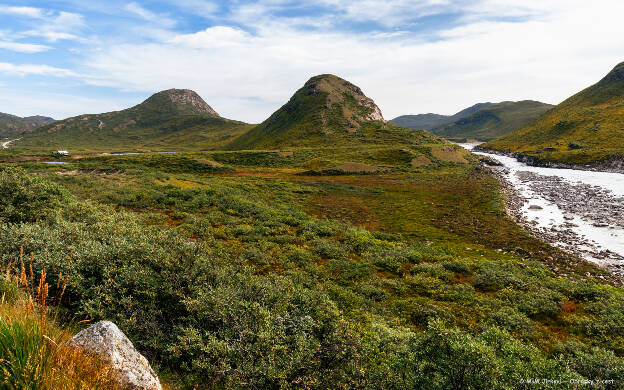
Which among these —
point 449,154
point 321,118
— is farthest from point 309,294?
point 321,118

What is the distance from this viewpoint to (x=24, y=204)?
1480 cm

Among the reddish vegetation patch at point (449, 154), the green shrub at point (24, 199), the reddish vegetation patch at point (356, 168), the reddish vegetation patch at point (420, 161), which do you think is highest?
the reddish vegetation patch at point (449, 154)


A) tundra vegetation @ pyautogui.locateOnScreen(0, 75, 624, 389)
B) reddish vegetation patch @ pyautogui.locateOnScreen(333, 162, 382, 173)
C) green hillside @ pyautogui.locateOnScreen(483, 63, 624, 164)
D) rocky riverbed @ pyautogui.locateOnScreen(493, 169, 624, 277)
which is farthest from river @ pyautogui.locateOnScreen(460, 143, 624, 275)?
reddish vegetation patch @ pyautogui.locateOnScreen(333, 162, 382, 173)

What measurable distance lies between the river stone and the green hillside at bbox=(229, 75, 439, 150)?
131055 millimetres

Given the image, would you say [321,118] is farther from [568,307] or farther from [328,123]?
[568,307]

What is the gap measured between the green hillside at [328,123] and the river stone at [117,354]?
430 ft

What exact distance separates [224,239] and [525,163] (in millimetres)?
111217

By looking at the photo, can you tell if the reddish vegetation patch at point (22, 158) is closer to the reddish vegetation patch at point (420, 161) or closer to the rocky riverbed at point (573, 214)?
the reddish vegetation patch at point (420, 161)

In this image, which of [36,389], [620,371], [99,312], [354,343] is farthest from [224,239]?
[620,371]

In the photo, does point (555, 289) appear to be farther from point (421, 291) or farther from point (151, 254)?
point (151, 254)

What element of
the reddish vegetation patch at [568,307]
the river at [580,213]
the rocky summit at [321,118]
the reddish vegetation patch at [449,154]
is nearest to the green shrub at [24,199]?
the reddish vegetation patch at [568,307]

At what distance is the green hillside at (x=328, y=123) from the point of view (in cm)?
13850

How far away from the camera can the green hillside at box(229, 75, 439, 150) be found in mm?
138500

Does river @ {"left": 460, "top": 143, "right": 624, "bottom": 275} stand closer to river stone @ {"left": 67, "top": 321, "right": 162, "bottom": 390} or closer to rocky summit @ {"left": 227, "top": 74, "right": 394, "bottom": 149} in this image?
river stone @ {"left": 67, "top": 321, "right": 162, "bottom": 390}
